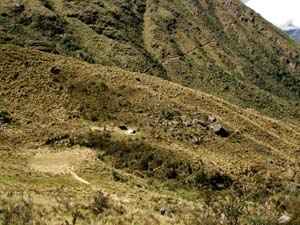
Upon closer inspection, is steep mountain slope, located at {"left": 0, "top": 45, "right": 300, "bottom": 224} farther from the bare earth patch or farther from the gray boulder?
the gray boulder

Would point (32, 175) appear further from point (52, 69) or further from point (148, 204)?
point (52, 69)

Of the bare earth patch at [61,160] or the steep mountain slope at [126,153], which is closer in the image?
the steep mountain slope at [126,153]

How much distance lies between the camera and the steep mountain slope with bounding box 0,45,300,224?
2509 cm

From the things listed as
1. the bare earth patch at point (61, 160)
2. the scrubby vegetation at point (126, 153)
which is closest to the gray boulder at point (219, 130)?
the scrubby vegetation at point (126, 153)

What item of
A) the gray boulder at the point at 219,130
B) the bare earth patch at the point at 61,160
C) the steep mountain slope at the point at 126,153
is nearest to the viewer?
the steep mountain slope at the point at 126,153

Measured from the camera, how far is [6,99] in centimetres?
5303

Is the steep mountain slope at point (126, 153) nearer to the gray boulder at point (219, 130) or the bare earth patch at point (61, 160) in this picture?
the bare earth patch at point (61, 160)

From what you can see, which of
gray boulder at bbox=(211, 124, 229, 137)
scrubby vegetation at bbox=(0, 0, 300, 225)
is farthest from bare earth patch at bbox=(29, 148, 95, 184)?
gray boulder at bbox=(211, 124, 229, 137)

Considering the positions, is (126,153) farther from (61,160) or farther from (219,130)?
(219,130)

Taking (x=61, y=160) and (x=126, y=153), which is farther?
(x=126, y=153)

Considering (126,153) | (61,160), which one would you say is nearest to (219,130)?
(126,153)

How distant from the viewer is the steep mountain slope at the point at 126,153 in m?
A: 25.1

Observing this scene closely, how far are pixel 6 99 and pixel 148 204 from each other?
97.4 ft

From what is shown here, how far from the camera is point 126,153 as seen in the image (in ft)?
153
